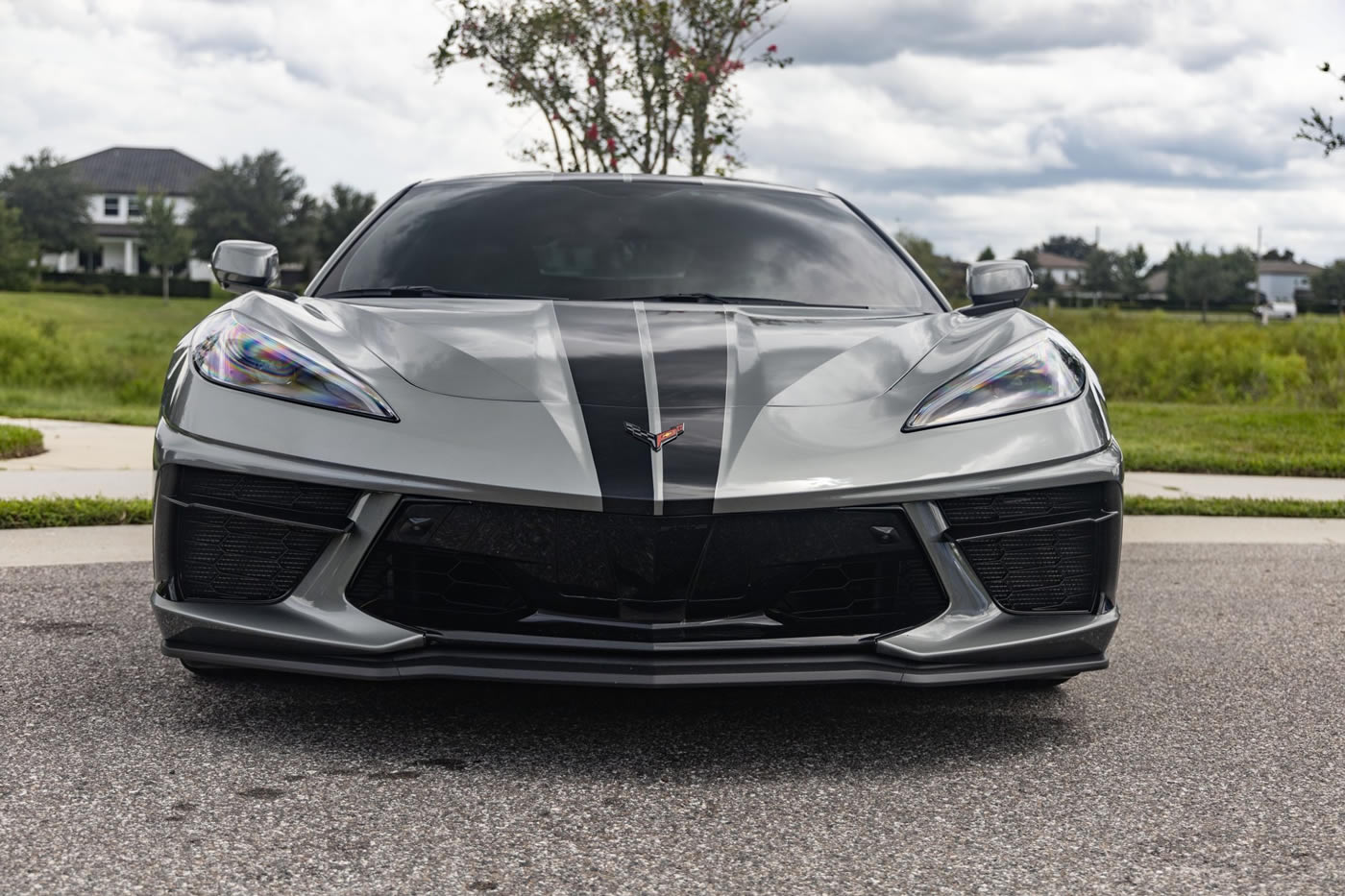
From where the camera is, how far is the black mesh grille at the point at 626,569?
2.65m

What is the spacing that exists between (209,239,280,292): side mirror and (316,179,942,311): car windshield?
170 millimetres

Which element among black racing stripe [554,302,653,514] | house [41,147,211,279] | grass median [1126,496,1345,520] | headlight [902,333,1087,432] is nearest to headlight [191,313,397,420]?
black racing stripe [554,302,653,514]

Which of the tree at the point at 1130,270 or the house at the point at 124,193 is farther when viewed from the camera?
the tree at the point at 1130,270

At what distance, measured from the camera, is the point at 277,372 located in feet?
9.62

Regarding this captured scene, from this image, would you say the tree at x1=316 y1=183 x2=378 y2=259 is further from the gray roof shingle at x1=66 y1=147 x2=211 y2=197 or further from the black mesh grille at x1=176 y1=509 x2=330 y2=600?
the black mesh grille at x1=176 y1=509 x2=330 y2=600

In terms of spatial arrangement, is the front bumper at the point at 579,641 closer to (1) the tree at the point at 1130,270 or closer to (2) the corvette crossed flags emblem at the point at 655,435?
(2) the corvette crossed flags emblem at the point at 655,435

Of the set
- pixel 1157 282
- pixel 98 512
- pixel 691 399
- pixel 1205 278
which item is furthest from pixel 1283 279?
pixel 691 399

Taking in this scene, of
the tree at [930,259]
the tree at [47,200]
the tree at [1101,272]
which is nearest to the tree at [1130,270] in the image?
the tree at [1101,272]

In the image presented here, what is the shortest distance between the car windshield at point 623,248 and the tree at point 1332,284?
10363 centimetres

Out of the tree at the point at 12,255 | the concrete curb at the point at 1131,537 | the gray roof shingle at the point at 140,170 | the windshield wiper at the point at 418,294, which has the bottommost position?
the concrete curb at the point at 1131,537

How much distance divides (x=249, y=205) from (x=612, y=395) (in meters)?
65.2

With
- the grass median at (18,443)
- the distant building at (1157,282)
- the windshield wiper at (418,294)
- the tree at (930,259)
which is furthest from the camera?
the distant building at (1157,282)

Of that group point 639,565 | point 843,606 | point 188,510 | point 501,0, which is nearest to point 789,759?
point 843,606

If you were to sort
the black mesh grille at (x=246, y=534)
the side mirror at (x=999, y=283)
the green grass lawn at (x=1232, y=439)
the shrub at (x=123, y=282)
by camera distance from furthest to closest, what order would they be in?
the shrub at (x=123, y=282) < the green grass lawn at (x=1232, y=439) < the side mirror at (x=999, y=283) < the black mesh grille at (x=246, y=534)
